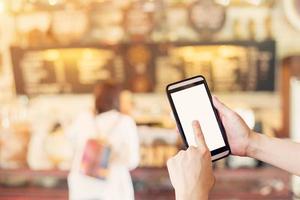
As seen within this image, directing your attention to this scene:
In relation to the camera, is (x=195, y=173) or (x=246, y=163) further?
(x=246, y=163)

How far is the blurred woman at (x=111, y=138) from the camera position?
1.79 meters

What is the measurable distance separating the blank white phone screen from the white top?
0.71 meters

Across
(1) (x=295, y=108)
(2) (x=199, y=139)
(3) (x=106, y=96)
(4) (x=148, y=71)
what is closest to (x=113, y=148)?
(3) (x=106, y=96)

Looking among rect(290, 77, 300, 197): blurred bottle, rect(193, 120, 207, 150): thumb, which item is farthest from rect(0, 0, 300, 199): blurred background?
rect(193, 120, 207, 150): thumb

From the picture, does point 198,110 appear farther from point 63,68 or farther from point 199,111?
point 63,68

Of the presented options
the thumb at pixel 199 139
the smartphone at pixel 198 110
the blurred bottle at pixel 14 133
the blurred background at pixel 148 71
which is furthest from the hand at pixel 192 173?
the blurred bottle at pixel 14 133

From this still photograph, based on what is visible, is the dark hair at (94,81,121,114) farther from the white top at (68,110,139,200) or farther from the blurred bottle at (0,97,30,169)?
the blurred bottle at (0,97,30,169)

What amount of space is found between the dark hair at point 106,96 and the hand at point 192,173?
3.18ft

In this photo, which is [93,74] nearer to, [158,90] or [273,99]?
[158,90]

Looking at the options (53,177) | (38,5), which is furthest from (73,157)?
(38,5)

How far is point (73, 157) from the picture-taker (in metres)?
1.83

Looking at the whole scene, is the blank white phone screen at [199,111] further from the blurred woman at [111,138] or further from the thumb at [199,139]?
the blurred woman at [111,138]

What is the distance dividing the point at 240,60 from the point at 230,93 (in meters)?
0.13

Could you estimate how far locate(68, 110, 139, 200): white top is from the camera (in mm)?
1797
